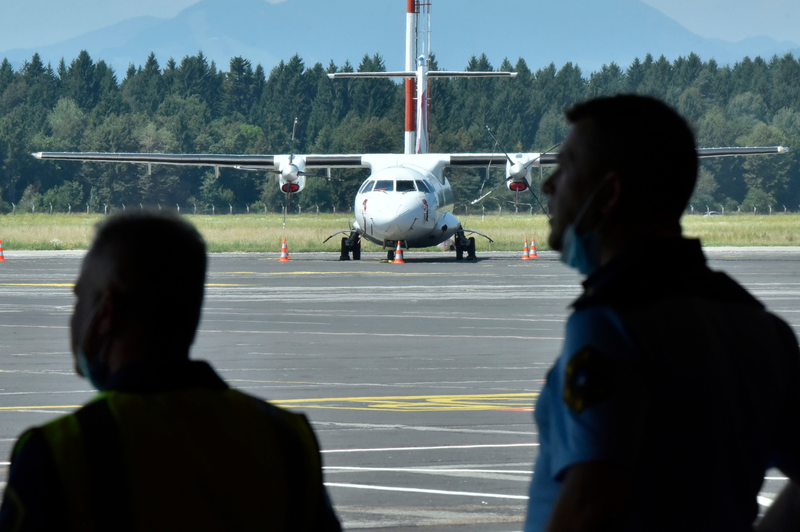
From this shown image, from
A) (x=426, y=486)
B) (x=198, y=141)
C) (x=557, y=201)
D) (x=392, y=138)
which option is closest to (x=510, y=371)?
(x=426, y=486)

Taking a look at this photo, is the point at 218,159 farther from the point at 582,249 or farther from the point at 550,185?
the point at 582,249

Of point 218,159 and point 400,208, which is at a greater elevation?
point 218,159

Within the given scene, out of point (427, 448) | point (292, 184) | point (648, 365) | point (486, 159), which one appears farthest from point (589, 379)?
point (486, 159)

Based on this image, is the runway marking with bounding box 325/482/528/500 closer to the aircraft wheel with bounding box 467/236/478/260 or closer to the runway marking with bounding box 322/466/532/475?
the runway marking with bounding box 322/466/532/475

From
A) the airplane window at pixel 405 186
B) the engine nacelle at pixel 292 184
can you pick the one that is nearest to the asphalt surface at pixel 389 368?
the airplane window at pixel 405 186

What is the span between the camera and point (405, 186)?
93.4 feet

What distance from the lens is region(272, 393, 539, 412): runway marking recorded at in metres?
8.15

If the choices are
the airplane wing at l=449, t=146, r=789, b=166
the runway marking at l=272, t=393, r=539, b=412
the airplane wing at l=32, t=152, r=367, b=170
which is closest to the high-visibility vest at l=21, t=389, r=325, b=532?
the runway marking at l=272, t=393, r=539, b=412

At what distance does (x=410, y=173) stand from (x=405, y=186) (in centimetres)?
50

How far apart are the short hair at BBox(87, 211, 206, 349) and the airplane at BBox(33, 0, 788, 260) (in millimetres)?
23637

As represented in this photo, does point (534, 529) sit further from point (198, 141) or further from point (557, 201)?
point (198, 141)

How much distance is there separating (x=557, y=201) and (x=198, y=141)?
123 meters

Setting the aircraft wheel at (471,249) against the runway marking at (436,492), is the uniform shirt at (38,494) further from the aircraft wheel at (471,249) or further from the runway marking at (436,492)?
the aircraft wheel at (471,249)

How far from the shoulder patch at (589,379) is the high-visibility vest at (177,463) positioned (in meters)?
0.47
